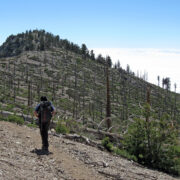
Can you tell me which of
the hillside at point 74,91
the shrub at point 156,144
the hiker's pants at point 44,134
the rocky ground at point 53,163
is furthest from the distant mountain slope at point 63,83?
the hiker's pants at point 44,134

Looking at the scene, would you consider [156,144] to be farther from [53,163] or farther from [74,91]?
[74,91]

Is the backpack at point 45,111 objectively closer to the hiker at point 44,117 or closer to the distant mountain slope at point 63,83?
the hiker at point 44,117

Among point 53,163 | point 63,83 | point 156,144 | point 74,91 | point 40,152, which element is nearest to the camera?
point 53,163

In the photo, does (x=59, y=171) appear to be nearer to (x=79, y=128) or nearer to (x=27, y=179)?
(x=27, y=179)

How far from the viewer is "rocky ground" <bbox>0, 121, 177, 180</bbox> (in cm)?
679

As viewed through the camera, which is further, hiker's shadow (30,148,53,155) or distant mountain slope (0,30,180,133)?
distant mountain slope (0,30,180,133)

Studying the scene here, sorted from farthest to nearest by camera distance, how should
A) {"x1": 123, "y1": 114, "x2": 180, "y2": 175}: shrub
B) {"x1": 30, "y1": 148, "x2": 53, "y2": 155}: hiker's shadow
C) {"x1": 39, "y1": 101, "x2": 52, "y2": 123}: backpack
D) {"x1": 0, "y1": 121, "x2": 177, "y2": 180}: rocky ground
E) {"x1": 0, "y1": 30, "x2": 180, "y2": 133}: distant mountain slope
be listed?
{"x1": 0, "y1": 30, "x2": 180, "y2": 133}: distant mountain slope → {"x1": 123, "y1": 114, "x2": 180, "y2": 175}: shrub → {"x1": 39, "y1": 101, "x2": 52, "y2": 123}: backpack → {"x1": 30, "y1": 148, "x2": 53, "y2": 155}: hiker's shadow → {"x1": 0, "y1": 121, "x2": 177, "y2": 180}: rocky ground

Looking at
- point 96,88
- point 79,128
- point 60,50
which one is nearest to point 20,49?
point 60,50

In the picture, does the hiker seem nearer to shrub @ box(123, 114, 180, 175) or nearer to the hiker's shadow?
the hiker's shadow

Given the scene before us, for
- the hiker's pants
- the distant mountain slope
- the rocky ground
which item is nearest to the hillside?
the distant mountain slope

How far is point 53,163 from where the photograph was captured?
7816 millimetres

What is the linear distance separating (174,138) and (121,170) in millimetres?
5454

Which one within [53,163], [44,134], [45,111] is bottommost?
[53,163]

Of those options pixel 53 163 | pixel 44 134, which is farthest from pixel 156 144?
pixel 53 163
